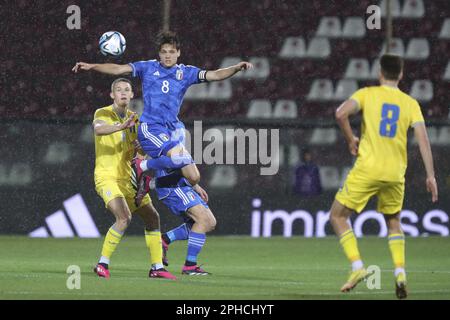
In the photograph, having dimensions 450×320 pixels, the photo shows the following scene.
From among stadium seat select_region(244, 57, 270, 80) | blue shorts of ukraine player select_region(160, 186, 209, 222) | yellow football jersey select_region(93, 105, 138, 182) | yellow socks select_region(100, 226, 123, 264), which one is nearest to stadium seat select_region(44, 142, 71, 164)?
stadium seat select_region(244, 57, 270, 80)

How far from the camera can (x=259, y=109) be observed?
18.6 m

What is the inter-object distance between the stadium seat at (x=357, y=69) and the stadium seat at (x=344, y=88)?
0.10 m

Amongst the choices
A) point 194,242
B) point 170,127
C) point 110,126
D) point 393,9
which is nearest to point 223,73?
point 170,127

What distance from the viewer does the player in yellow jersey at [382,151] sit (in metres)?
8.73

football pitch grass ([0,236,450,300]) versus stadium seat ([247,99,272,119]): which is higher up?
stadium seat ([247,99,272,119])

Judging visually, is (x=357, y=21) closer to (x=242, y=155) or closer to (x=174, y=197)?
(x=242, y=155)

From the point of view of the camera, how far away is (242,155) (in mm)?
17281

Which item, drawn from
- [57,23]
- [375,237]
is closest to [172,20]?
[57,23]

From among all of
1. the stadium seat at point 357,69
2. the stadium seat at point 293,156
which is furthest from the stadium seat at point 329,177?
the stadium seat at point 357,69

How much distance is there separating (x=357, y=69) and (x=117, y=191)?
28.5 ft

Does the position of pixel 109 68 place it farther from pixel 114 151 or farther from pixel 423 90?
pixel 423 90

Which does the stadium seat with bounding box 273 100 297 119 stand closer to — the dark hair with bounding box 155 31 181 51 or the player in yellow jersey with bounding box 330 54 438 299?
the dark hair with bounding box 155 31 181 51

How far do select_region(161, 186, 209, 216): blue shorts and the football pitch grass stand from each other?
2.16 feet

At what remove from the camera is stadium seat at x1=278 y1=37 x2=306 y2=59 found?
18.9 metres
